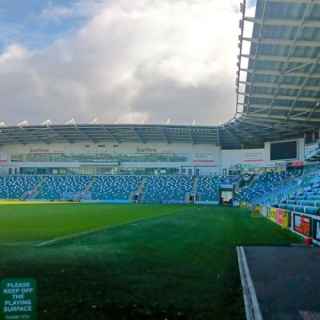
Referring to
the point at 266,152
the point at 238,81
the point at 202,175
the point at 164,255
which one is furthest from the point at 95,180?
the point at 164,255

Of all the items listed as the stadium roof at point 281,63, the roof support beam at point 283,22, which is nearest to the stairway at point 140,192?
the stadium roof at point 281,63

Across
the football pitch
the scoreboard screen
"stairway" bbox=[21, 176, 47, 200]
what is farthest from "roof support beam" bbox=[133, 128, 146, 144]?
the football pitch

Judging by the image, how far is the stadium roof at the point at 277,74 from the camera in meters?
19.7

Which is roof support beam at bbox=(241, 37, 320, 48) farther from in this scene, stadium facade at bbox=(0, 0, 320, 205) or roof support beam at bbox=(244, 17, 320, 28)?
roof support beam at bbox=(244, 17, 320, 28)

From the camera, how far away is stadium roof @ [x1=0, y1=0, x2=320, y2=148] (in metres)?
19.7

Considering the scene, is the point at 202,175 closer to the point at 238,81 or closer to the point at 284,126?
the point at 284,126

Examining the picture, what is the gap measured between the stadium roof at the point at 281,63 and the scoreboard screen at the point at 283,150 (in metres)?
15.2

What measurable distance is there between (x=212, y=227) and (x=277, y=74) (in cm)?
1126

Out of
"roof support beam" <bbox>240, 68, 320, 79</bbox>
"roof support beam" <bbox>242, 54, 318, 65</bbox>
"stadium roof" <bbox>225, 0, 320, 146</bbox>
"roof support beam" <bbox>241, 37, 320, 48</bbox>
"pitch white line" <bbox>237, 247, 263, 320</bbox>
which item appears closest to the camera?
"pitch white line" <bbox>237, 247, 263, 320</bbox>

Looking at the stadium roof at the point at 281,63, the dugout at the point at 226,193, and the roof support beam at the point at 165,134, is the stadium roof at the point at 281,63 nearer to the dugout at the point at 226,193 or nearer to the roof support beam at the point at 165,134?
the dugout at the point at 226,193

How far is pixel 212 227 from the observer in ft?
73.3

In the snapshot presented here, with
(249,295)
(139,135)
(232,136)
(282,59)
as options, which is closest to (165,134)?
(139,135)

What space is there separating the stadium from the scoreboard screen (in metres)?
0.17

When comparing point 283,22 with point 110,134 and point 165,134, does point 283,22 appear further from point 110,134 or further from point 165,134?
point 110,134
